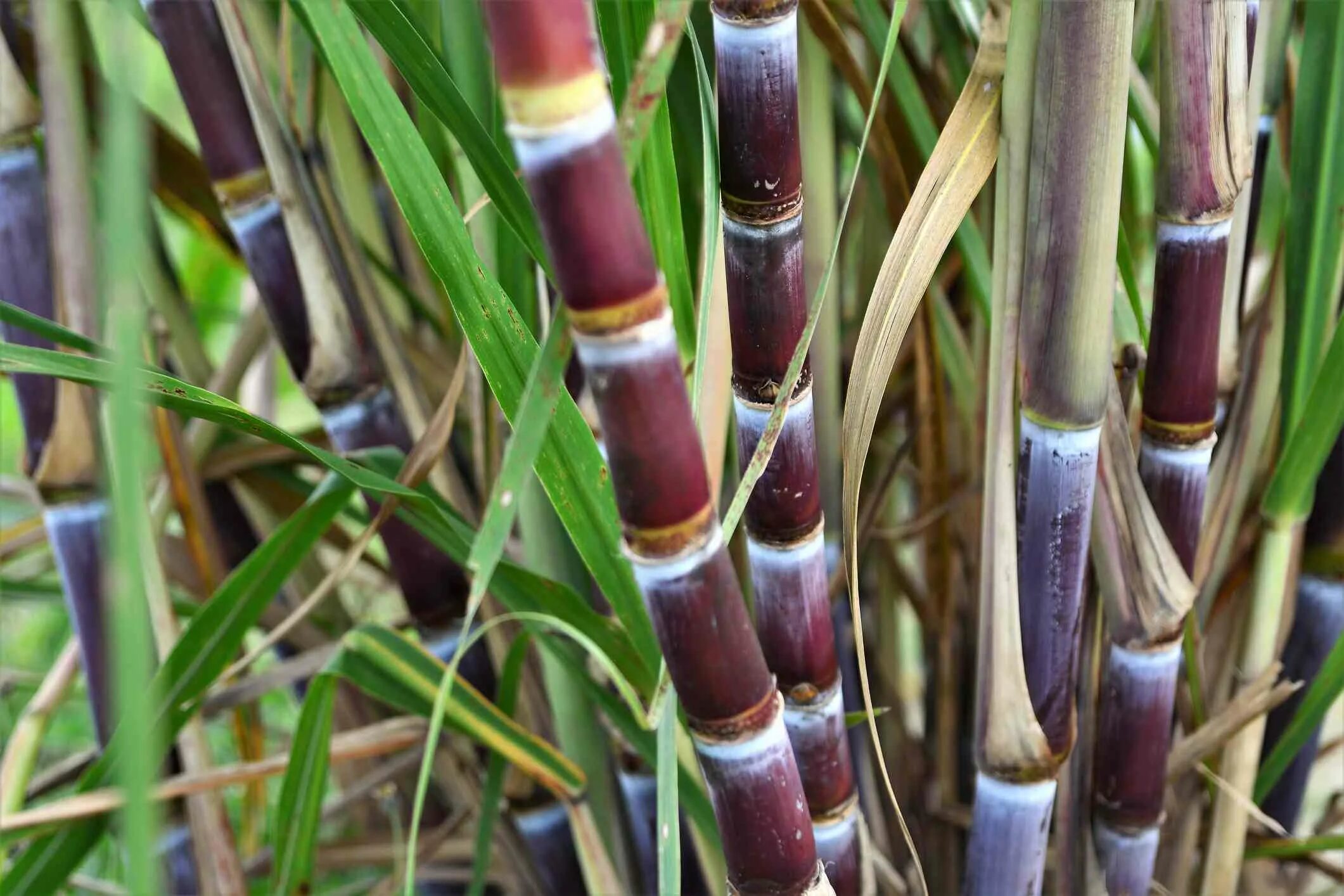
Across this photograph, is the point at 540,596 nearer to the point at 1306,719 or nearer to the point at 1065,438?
the point at 1065,438

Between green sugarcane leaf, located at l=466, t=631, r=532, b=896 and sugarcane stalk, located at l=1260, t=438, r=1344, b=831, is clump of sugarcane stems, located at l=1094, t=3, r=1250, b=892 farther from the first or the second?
green sugarcane leaf, located at l=466, t=631, r=532, b=896

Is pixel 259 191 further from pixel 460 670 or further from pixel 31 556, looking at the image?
pixel 31 556

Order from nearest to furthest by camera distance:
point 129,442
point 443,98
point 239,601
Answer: point 129,442 → point 443,98 → point 239,601

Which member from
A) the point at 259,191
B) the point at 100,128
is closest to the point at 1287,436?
the point at 259,191

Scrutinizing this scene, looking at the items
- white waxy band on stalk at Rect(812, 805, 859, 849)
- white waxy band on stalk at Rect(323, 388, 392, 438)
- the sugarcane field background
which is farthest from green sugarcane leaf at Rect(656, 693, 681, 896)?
white waxy band on stalk at Rect(323, 388, 392, 438)

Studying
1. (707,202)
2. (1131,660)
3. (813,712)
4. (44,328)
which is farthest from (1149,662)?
(44,328)

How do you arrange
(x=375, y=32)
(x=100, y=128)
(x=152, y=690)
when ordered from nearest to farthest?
(x=375, y=32) < (x=152, y=690) < (x=100, y=128)
